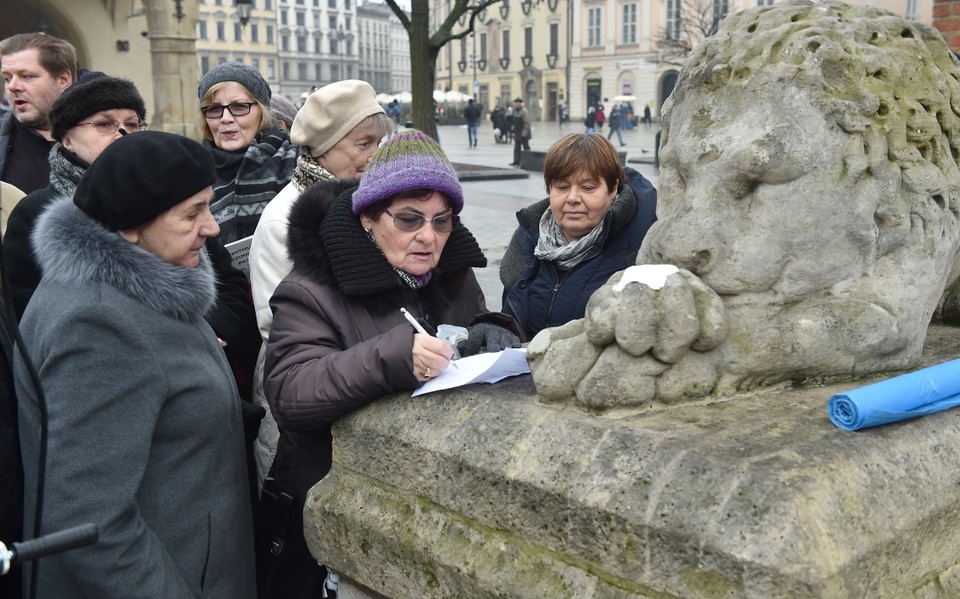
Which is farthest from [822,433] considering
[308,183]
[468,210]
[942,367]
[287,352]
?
[468,210]

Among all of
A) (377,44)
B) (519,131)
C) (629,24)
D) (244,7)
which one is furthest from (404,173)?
→ (377,44)

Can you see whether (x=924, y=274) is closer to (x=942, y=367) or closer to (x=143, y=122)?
(x=942, y=367)

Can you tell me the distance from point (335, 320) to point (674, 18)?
158 feet

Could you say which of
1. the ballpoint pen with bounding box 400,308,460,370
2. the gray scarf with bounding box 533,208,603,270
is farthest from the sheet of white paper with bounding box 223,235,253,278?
the ballpoint pen with bounding box 400,308,460,370

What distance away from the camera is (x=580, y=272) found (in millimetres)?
3066

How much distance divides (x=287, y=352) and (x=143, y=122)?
1.67 m

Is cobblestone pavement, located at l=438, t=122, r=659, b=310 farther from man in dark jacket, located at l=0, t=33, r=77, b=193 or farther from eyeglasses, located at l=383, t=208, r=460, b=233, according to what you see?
eyeglasses, located at l=383, t=208, r=460, b=233

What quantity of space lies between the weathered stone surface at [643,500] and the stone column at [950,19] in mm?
4814

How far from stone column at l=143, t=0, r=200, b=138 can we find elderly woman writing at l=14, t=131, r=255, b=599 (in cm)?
1498

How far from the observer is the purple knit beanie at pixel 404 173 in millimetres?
2401

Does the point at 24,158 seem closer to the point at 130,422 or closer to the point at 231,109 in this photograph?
the point at 231,109

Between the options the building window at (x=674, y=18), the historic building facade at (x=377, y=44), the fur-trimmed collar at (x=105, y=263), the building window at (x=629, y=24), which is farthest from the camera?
the building window at (x=629, y=24)

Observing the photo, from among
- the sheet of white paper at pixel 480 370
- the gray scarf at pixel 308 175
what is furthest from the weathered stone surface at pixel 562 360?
the gray scarf at pixel 308 175

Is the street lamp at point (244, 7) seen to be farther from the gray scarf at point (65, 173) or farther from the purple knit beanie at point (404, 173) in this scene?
the purple knit beanie at point (404, 173)
